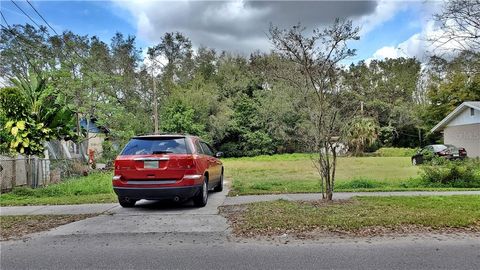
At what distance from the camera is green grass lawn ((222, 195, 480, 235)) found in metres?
7.00

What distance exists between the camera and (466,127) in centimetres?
3284

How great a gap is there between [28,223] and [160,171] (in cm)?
275

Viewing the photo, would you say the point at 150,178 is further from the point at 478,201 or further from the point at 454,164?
the point at 454,164

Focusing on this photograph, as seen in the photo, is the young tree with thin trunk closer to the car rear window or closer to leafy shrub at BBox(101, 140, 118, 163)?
the car rear window

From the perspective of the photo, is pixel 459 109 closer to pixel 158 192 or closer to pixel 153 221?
pixel 158 192

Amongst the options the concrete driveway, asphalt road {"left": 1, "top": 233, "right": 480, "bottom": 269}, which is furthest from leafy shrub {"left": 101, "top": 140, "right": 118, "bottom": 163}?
asphalt road {"left": 1, "top": 233, "right": 480, "bottom": 269}

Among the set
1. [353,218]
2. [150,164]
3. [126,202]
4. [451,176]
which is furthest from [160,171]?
[451,176]

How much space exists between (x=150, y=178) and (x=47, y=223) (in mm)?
2189

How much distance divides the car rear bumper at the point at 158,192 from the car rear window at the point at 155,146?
822mm

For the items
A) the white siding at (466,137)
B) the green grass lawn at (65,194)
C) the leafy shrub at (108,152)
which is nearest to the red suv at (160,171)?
the green grass lawn at (65,194)

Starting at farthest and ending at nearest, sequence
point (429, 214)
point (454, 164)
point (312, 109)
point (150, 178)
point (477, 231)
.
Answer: point (454, 164) → point (312, 109) → point (150, 178) → point (429, 214) → point (477, 231)

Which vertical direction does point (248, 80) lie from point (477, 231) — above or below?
above

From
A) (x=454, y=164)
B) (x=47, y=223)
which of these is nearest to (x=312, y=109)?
(x=47, y=223)

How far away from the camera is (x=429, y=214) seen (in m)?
7.73
